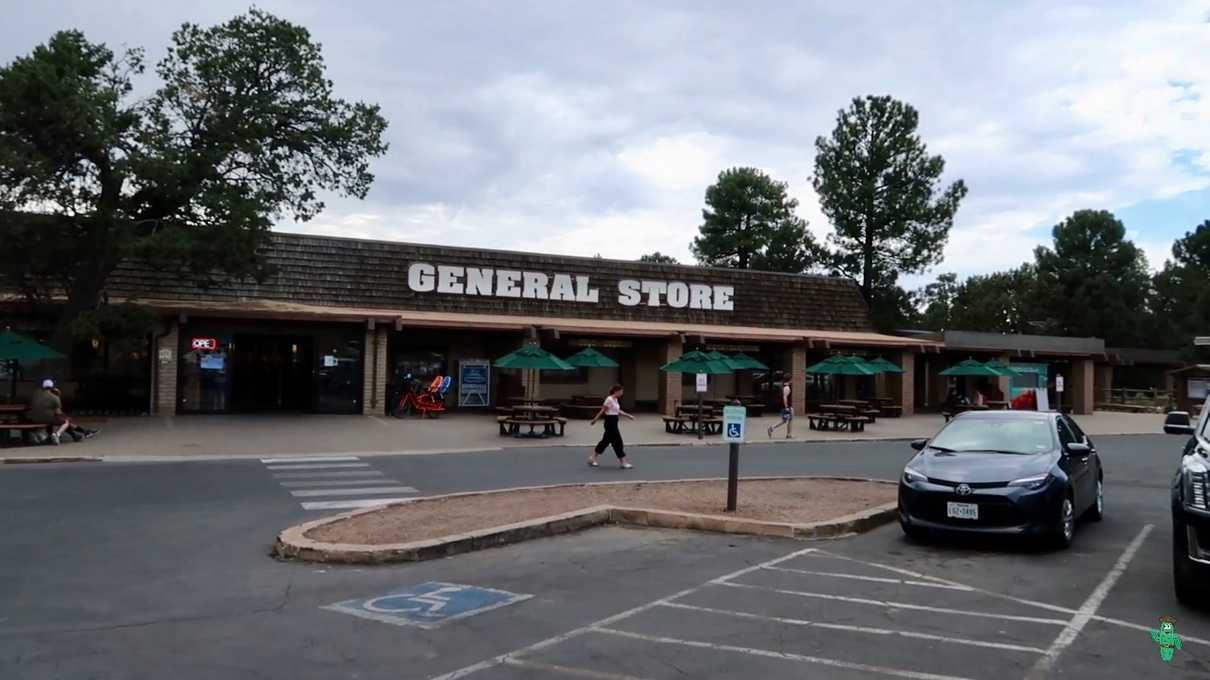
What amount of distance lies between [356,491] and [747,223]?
48.4 m

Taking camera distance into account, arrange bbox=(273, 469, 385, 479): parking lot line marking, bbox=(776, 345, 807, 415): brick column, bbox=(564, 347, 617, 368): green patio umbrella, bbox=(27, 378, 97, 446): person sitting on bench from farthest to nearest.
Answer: bbox=(776, 345, 807, 415): brick column < bbox=(564, 347, 617, 368): green patio umbrella < bbox=(27, 378, 97, 446): person sitting on bench < bbox=(273, 469, 385, 479): parking lot line marking

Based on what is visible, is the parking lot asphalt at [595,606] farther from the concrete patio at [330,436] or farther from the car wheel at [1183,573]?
the concrete patio at [330,436]

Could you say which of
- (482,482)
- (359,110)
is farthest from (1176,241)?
(482,482)

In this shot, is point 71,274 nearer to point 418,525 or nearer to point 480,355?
point 480,355

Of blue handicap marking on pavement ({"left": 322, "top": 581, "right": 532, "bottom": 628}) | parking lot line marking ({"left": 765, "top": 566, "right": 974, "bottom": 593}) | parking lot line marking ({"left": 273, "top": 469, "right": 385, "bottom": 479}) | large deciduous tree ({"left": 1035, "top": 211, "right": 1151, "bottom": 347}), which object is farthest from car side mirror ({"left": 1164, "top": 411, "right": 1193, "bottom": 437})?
large deciduous tree ({"left": 1035, "top": 211, "right": 1151, "bottom": 347})

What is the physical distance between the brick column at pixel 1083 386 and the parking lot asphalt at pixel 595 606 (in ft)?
104

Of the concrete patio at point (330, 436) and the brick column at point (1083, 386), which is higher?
the brick column at point (1083, 386)

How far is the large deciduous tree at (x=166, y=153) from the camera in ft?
68.1

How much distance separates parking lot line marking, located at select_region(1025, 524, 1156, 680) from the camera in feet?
18.4

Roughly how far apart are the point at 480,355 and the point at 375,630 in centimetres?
2555

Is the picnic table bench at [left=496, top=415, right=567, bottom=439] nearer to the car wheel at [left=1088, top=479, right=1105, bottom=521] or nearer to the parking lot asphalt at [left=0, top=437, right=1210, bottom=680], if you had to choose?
the parking lot asphalt at [left=0, top=437, right=1210, bottom=680]

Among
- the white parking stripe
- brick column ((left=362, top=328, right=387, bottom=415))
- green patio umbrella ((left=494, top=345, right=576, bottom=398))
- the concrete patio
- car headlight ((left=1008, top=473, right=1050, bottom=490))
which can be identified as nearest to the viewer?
car headlight ((left=1008, top=473, right=1050, bottom=490))

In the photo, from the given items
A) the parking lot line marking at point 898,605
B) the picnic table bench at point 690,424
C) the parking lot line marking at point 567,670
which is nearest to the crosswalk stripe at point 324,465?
the picnic table bench at point 690,424

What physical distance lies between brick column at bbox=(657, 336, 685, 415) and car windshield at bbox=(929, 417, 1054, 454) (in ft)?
67.9
